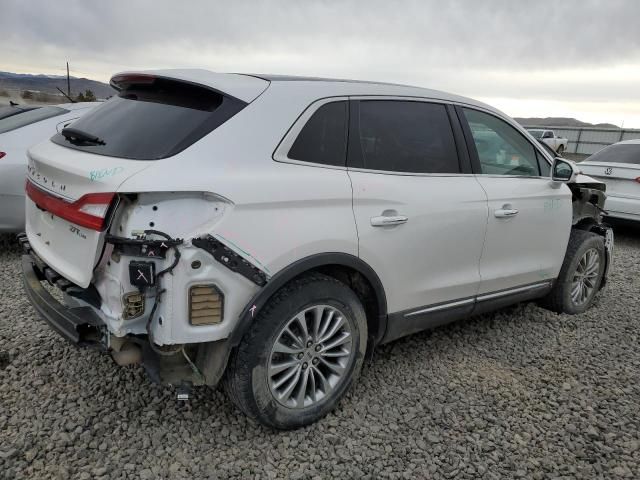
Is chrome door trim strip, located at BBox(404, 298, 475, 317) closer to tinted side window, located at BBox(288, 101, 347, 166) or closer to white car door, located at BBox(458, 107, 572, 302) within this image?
white car door, located at BBox(458, 107, 572, 302)

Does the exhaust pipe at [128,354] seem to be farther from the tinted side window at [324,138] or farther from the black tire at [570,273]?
the black tire at [570,273]

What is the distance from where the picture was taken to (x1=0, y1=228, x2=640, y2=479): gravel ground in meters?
2.59

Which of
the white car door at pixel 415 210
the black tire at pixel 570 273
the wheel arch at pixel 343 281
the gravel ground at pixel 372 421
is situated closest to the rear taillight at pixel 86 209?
the wheel arch at pixel 343 281

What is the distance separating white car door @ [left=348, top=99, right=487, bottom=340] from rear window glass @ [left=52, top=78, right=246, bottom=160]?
31.1 inches

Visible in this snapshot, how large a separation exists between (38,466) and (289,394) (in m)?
1.21

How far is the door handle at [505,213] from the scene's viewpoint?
11.8ft

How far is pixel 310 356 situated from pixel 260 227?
31.1 inches

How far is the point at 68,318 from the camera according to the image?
2.48 metres

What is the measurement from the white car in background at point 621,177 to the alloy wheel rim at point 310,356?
20.2ft

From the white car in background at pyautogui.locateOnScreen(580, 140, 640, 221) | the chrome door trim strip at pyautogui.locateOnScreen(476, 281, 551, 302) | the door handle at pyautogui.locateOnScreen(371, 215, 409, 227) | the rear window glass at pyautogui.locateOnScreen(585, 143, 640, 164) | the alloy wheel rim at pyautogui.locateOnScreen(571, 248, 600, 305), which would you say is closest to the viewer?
the door handle at pyautogui.locateOnScreen(371, 215, 409, 227)

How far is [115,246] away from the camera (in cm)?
230

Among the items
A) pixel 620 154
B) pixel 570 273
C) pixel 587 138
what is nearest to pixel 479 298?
pixel 570 273

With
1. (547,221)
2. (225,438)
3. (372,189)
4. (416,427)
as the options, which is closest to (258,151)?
(372,189)

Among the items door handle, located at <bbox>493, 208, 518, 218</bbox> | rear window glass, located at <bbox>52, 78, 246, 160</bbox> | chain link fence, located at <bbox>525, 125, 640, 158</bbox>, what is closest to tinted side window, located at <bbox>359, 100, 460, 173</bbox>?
door handle, located at <bbox>493, 208, 518, 218</bbox>
